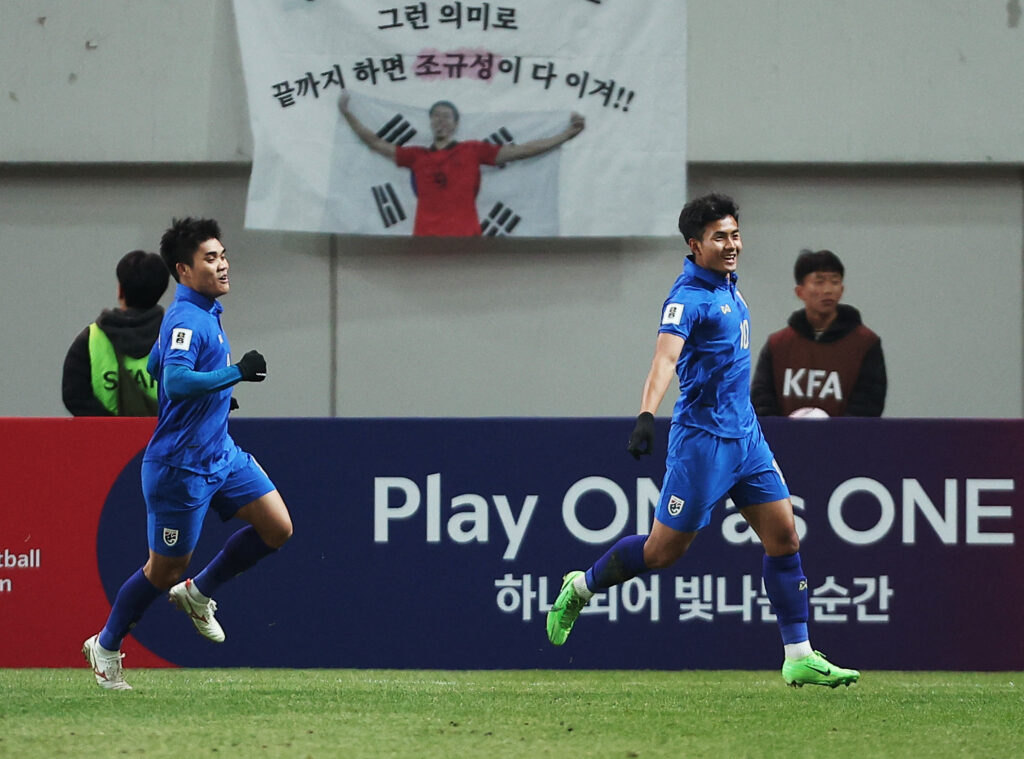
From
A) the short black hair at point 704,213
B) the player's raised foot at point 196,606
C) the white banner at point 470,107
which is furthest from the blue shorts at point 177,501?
the white banner at point 470,107

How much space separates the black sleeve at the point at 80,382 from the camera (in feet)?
24.8

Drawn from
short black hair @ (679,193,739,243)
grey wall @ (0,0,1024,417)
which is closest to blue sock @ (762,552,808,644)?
short black hair @ (679,193,739,243)

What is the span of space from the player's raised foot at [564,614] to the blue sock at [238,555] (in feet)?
3.94

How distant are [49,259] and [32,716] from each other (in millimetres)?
6420

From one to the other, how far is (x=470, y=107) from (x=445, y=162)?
1.39 feet

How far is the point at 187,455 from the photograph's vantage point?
6.08 metres

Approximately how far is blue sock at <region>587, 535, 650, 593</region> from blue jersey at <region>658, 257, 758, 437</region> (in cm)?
57

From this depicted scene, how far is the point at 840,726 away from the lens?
5363 mm

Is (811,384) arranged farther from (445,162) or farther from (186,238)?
(445,162)

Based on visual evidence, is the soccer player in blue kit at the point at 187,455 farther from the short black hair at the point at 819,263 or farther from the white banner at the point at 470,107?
the white banner at the point at 470,107

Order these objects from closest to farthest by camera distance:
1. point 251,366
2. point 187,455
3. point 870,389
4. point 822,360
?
point 251,366 → point 187,455 → point 870,389 → point 822,360

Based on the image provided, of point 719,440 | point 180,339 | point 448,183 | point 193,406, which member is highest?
point 448,183

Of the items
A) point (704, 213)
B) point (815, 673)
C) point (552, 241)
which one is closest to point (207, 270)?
point (704, 213)

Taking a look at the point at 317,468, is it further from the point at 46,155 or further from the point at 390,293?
the point at 46,155
